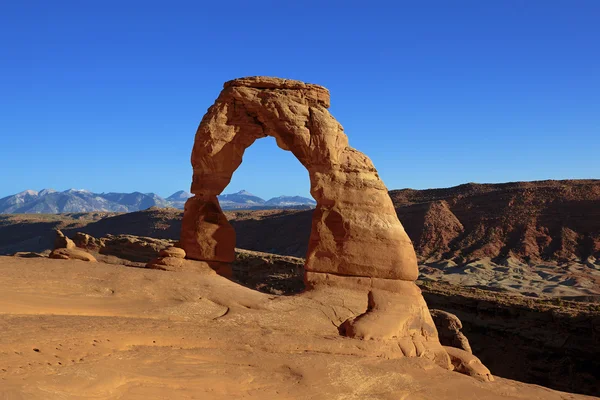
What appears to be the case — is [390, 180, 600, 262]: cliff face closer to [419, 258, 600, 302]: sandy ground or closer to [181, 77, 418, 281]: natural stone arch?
[419, 258, 600, 302]: sandy ground

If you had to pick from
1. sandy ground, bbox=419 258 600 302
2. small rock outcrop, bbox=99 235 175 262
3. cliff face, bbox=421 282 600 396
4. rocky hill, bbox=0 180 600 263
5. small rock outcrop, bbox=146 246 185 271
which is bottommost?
cliff face, bbox=421 282 600 396

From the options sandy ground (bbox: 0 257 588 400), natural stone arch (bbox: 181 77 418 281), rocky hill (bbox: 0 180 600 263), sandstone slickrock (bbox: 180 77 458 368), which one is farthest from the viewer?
rocky hill (bbox: 0 180 600 263)

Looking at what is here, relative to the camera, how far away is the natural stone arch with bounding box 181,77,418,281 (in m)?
14.2

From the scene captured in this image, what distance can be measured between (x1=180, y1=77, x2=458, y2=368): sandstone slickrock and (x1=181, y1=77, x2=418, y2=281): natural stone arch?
0.08 ft

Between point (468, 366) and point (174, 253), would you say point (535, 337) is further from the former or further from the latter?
point (174, 253)

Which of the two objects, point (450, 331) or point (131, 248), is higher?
point (131, 248)

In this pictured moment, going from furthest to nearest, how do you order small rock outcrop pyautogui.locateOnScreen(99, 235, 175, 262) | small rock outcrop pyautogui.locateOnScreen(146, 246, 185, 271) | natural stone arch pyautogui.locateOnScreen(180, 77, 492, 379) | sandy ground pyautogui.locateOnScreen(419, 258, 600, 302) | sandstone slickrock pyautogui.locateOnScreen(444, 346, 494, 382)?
sandy ground pyautogui.locateOnScreen(419, 258, 600, 302), small rock outcrop pyautogui.locateOnScreen(99, 235, 175, 262), small rock outcrop pyautogui.locateOnScreen(146, 246, 185, 271), natural stone arch pyautogui.locateOnScreen(180, 77, 492, 379), sandstone slickrock pyautogui.locateOnScreen(444, 346, 494, 382)

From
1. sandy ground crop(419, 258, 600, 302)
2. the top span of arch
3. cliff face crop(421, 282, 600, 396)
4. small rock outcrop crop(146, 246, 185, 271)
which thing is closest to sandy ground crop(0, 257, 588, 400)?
small rock outcrop crop(146, 246, 185, 271)

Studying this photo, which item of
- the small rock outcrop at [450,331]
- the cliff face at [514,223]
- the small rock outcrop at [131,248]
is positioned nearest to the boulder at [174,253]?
the small rock outcrop at [450,331]

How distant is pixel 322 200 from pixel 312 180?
0.64 m

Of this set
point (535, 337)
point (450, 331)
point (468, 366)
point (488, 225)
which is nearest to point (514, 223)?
point (488, 225)

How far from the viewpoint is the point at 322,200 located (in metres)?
14.9

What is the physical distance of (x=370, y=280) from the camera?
46.2 ft

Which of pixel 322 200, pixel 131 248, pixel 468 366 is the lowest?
pixel 468 366
